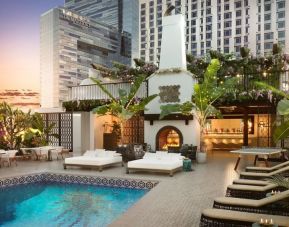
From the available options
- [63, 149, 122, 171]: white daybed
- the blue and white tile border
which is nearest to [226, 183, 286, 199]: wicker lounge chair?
the blue and white tile border

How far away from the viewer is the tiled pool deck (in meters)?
5.84

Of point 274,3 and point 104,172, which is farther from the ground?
point 274,3

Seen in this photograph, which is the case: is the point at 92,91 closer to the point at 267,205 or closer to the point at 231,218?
the point at 267,205

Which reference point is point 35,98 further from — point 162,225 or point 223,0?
point 223,0

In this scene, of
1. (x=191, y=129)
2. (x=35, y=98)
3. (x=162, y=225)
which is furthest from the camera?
(x=35, y=98)

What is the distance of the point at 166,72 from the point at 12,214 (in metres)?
9.94

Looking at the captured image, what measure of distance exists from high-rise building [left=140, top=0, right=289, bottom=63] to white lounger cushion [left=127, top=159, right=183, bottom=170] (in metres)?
60.1

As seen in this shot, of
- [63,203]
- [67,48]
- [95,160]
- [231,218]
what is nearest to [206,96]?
[95,160]

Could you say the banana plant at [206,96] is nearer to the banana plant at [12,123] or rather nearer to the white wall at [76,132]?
the white wall at [76,132]

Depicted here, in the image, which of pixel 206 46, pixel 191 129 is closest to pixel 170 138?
pixel 191 129

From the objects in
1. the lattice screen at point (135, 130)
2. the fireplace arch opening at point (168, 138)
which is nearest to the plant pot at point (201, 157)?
the fireplace arch opening at point (168, 138)

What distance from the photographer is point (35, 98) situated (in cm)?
2300

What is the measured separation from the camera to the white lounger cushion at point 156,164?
34.9 feet

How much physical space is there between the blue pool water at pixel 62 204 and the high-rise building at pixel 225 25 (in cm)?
6244
